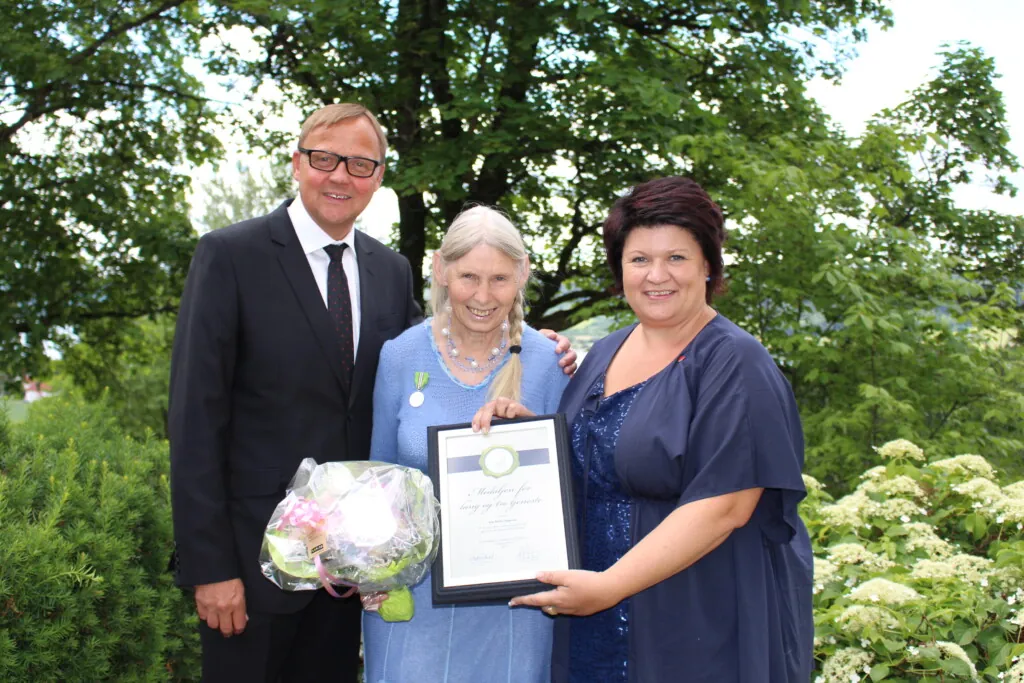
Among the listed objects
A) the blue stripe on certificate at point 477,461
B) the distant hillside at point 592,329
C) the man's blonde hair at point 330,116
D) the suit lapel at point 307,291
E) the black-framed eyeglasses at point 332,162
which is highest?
the distant hillside at point 592,329

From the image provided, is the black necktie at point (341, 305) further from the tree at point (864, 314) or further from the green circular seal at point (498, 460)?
the tree at point (864, 314)

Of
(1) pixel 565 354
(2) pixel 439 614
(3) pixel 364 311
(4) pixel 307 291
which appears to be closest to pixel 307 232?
(4) pixel 307 291

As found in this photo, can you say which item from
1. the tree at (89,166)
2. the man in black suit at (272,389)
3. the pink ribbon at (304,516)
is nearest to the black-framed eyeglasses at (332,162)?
the man in black suit at (272,389)

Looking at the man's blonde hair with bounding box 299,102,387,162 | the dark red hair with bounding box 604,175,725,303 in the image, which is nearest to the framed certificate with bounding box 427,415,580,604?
the dark red hair with bounding box 604,175,725,303

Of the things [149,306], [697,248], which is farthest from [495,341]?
[149,306]

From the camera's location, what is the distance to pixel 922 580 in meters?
3.85

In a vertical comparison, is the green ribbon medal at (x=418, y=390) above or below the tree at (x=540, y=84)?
below

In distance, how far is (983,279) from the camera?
29.4 ft

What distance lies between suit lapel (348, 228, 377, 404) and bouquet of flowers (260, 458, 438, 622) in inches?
23.2

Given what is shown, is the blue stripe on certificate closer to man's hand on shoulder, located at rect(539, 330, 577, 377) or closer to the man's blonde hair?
man's hand on shoulder, located at rect(539, 330, 577, 377)

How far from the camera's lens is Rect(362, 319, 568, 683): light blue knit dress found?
2721 mm

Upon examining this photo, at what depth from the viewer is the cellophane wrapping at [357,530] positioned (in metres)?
2.37

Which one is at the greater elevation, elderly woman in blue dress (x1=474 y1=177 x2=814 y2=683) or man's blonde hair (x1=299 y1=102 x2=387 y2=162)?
man's blonde hair (x1=299 y1=102 x2=387 y2=162)

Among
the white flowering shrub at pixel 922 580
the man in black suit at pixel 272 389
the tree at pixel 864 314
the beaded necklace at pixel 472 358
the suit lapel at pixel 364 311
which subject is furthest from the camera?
the tree at pixel 864 314
